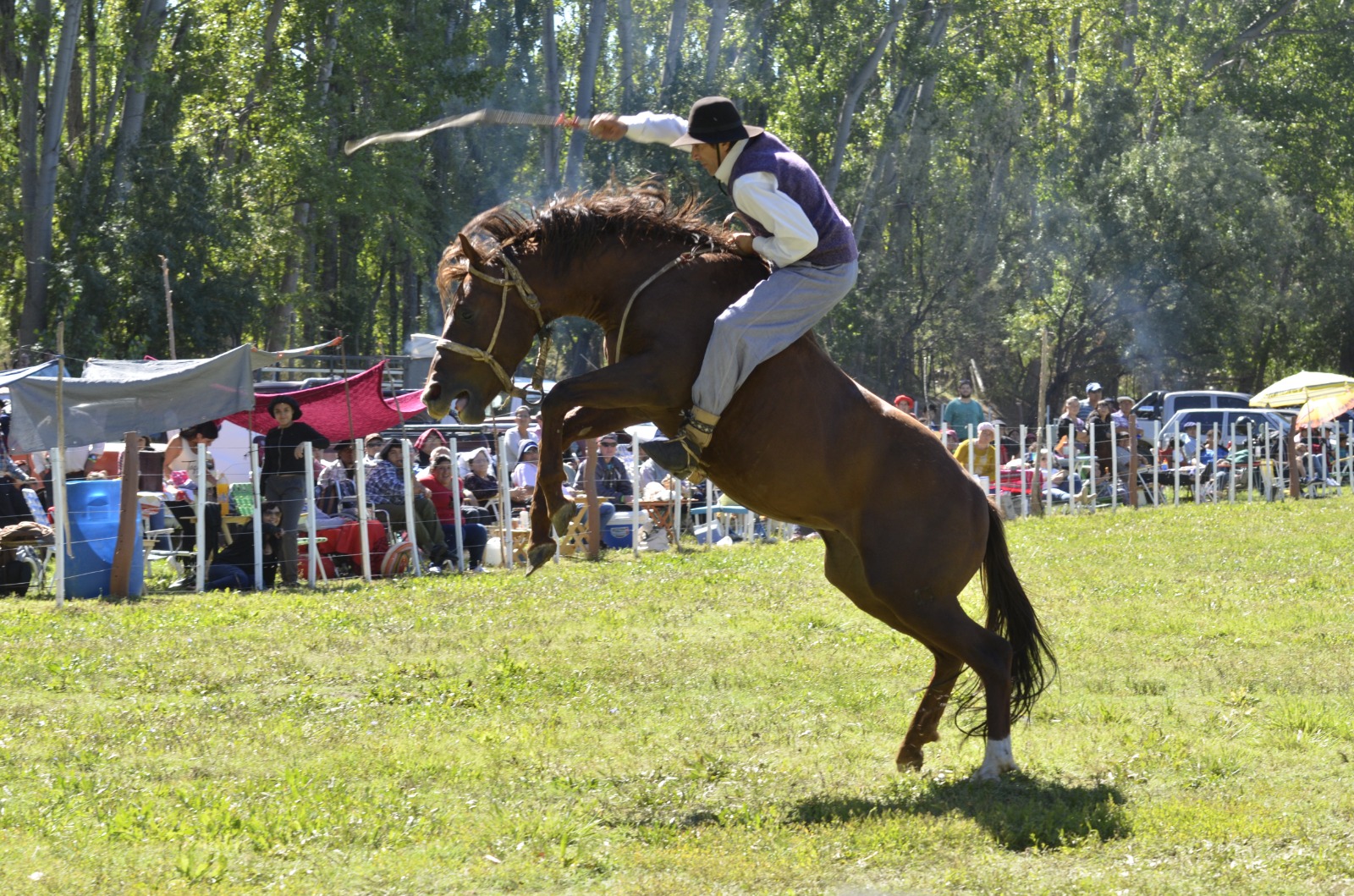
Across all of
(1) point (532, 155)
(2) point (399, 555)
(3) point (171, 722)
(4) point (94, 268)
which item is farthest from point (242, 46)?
(3) point (171, 722)

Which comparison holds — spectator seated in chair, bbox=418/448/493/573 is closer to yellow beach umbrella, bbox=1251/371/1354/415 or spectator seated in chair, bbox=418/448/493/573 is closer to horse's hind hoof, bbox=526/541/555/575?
horse's hind hoof, bbox=526/541/555/575

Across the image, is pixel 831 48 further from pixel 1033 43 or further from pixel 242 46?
pixel 242 46

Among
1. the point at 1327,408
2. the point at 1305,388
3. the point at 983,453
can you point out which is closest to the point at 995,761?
the point at 983,453

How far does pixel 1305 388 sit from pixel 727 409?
82.6 feet

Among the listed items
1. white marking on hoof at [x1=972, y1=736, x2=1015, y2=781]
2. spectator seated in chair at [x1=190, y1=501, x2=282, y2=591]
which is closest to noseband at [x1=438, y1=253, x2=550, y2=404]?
white marking on hoof at [x1=972, y1=736, x2=1015, y2=781]

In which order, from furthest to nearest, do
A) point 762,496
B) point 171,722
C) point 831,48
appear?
point 831,48 → point 171,722 → point 762,496

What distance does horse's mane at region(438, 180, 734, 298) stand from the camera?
662 centimetres

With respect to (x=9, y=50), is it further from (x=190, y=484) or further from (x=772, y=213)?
(x=772, y=213)

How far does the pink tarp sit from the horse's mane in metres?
8.42

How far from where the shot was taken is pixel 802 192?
20.9 ft

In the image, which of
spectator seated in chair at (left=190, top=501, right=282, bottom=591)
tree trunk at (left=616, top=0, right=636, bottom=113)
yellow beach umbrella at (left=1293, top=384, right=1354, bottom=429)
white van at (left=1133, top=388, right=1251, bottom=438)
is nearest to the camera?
spectator seated in chair at (left=190, top=501, right=282, bottom=591)

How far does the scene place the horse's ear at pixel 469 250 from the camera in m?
6.44

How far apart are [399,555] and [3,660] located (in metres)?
5.89

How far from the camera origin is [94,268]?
94.4 feet
